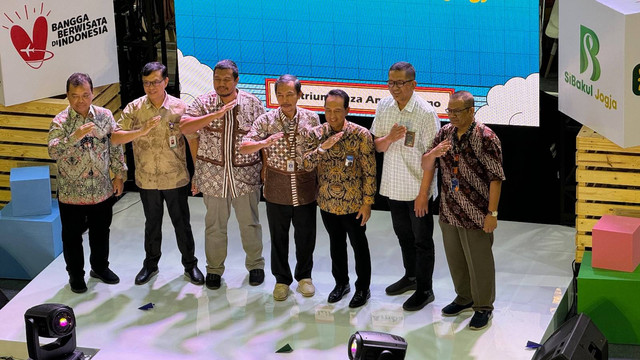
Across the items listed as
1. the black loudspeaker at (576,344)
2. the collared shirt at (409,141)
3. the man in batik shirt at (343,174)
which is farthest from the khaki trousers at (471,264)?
the black loudspeaker at (576,344)

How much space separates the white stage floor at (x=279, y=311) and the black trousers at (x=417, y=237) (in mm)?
235

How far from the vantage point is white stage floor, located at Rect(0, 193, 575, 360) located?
21.9 feet

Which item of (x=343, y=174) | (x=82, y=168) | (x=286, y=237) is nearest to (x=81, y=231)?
(x=82, y=168)

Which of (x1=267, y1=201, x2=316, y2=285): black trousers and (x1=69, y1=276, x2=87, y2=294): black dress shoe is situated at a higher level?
(x1=267, y1=201, x2=316, y2=285): black trousers

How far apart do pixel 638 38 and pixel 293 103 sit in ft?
7.02

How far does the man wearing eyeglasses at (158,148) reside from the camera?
7113 millimetres

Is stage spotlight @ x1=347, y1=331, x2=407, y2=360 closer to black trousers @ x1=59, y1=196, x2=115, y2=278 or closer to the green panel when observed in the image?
the green panel

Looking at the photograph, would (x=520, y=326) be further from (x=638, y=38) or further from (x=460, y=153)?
(x=638, y=38)

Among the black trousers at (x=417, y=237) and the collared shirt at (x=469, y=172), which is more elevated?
the collared shirt at (x=469, y=172)

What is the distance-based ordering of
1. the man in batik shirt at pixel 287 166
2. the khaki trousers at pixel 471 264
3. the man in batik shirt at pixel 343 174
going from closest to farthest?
the khaki trousers at pixel 471 264 < the man in batik shirt at pixel 343 174 < the man in batik shirt at pixel 287 166

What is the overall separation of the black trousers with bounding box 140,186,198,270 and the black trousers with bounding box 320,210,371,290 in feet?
3.41

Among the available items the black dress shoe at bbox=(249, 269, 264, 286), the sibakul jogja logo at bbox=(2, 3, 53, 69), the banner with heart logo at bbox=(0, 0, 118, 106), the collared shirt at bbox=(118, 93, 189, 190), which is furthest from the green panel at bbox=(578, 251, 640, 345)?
the sibakul jogja logo at bbox=(2, 3, 53, 69)

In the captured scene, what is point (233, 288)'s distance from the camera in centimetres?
748

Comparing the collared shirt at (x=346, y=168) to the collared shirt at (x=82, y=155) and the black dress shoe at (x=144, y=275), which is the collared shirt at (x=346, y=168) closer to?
the collared shirt at (x=82, y=155)
